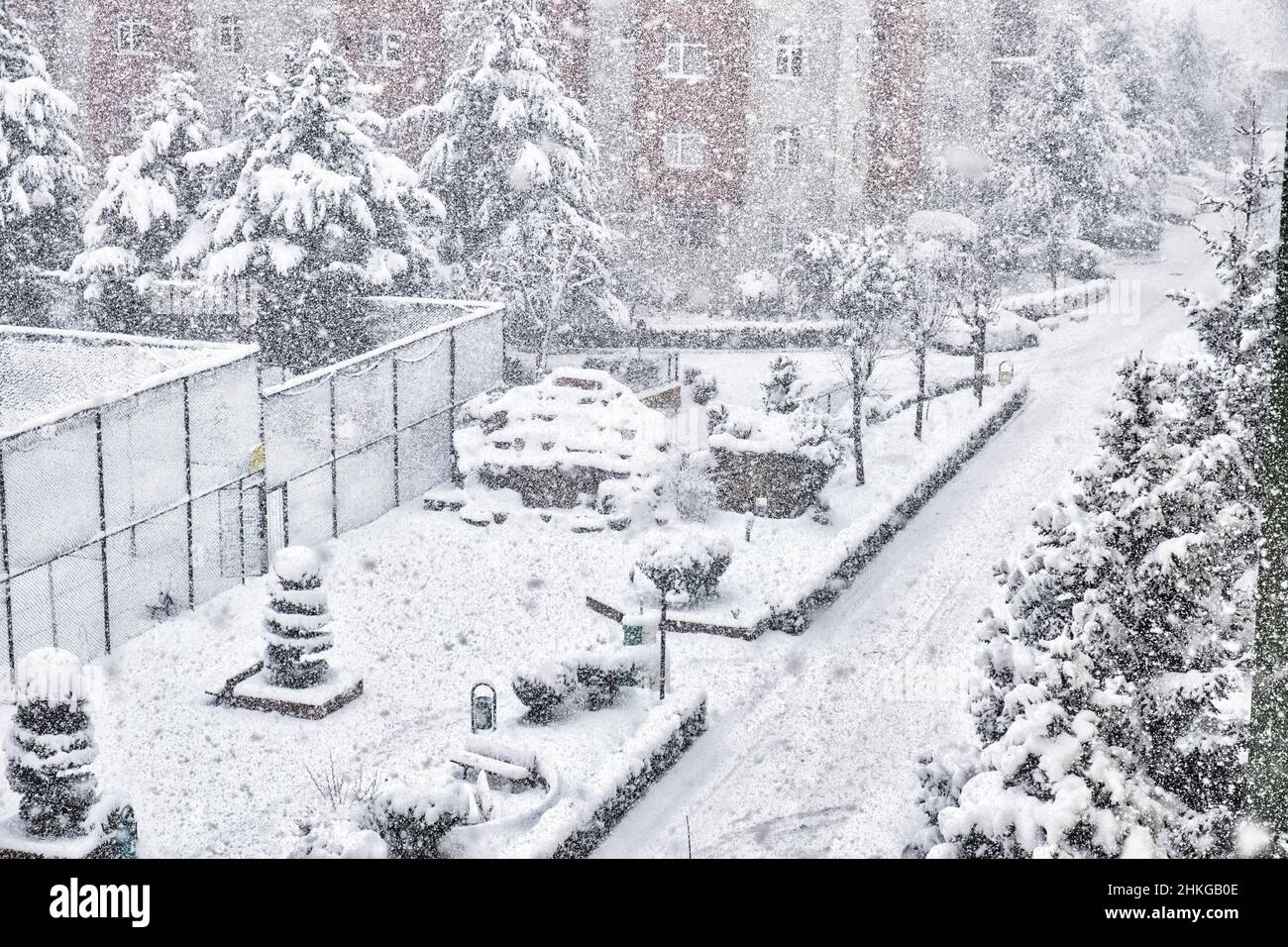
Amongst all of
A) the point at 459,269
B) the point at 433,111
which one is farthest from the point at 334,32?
the point at 459,269

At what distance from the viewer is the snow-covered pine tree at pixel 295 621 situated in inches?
658

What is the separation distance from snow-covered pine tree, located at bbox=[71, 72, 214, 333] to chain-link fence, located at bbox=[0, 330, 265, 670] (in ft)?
41.1

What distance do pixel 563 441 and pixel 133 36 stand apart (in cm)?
2009

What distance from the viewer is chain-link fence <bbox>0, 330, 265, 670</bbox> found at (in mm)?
17812

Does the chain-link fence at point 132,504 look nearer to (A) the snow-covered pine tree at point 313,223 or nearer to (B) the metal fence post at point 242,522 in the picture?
(B) the metal fence post at point 242,522

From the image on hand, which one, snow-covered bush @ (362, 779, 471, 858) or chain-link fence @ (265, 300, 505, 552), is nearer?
snow-covered bush @ (362, 779, 471, 858)

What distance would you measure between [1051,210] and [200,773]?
37097mm

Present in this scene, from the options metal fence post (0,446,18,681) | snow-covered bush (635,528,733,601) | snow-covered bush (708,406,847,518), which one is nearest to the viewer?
metal fence post (0,446,18,681)

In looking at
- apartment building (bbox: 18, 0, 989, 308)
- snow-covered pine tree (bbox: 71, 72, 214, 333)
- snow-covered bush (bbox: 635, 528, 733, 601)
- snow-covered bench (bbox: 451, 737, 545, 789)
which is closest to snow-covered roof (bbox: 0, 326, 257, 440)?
snow-covered bush (bbox: 635, 528, 733, 601)

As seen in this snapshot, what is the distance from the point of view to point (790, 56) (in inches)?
1518

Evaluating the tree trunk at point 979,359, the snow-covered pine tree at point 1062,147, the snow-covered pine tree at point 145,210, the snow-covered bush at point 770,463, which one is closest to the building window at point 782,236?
the snow-covered pine tree at point 1062,147

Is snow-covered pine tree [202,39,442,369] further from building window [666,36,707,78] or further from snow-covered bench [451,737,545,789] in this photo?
snow-covered bench [451,737,545,789]

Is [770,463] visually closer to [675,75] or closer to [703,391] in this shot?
[703,391]

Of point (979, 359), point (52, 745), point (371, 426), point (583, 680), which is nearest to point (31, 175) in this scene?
point (371, 426)
